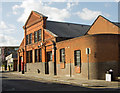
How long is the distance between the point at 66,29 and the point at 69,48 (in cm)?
1149

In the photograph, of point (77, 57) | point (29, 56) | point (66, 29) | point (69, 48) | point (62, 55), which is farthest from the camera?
point (29, 56)

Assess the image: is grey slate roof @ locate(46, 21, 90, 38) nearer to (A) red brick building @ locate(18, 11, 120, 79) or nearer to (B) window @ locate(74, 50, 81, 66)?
(A) red brick building @ locate(18, 11, 120, 79)

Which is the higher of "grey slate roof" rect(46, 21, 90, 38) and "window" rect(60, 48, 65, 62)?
"grey slate roof" rect(46, 21, 90, 38)

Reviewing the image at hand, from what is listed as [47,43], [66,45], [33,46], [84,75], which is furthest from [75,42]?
[33,46]

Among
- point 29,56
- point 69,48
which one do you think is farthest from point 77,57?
point 29,56

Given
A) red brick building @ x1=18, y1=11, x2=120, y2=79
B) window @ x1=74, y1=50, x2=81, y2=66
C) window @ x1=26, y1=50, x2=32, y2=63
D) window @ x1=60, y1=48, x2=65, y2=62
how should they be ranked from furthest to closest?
window @ x1=26, y1=50, x2=32, y2=63 < window @ x1=60, y1=48, x2=65, y2=62 < window @ x1=74, y1=50, x2=81, y2=66 < red brick building @ x1=18, y1=11, x2=120, y2=79

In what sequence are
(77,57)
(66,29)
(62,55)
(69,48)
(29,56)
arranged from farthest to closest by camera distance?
1. (29,56)
2. (66,29)
3. (62,55)
4. (69,48)
5. (77,57)

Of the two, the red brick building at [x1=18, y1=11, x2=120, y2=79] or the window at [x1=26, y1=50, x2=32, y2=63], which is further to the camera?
the window at [x1=26, y1=50, x2=32, y2=63]

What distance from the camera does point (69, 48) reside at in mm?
26203

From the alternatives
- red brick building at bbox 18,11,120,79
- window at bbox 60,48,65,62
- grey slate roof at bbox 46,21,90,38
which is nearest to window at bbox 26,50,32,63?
red brick building at bbox 18,11,120,79

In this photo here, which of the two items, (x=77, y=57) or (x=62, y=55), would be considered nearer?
(x=77, y=57)

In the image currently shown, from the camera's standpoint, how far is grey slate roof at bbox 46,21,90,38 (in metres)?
34.4

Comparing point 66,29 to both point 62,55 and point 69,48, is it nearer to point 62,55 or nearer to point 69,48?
point 62,55

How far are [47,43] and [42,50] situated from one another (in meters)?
2.31
